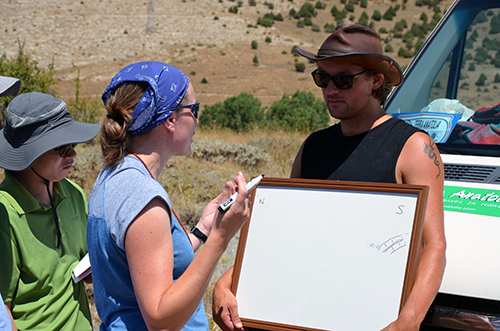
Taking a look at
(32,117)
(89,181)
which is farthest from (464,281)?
(89,181)

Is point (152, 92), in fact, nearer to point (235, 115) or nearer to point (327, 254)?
point (327, 254)

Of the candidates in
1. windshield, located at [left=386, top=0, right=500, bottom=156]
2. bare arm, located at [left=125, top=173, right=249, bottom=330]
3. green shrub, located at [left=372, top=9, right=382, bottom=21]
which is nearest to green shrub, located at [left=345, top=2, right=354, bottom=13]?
green shrub, located at [left=372, top=9, right=382, bottom=21]

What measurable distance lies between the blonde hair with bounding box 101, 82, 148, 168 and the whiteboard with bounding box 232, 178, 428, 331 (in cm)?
73

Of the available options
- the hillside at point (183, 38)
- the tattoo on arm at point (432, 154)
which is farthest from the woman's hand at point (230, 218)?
the hillside at point (183, 38)

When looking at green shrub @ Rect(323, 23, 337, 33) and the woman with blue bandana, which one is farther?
green shrub @ Rect(323, 23, 337, 33)

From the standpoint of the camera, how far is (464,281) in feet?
7.46

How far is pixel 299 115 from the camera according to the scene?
54.6 feet

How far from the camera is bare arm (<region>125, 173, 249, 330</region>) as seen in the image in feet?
4.93

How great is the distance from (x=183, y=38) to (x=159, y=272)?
6500 centimetres

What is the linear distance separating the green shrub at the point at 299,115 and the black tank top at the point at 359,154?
1268 cm

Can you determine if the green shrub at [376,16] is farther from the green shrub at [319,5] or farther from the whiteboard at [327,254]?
the whiteboard at [327,254]

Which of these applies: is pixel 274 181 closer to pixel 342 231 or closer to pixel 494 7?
pixel 342 231

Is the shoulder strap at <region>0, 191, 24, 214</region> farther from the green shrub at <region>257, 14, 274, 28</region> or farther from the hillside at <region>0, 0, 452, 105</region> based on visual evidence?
the green shrub at <region>257, 14, 274, 28</region>

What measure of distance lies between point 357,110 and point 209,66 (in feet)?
165
